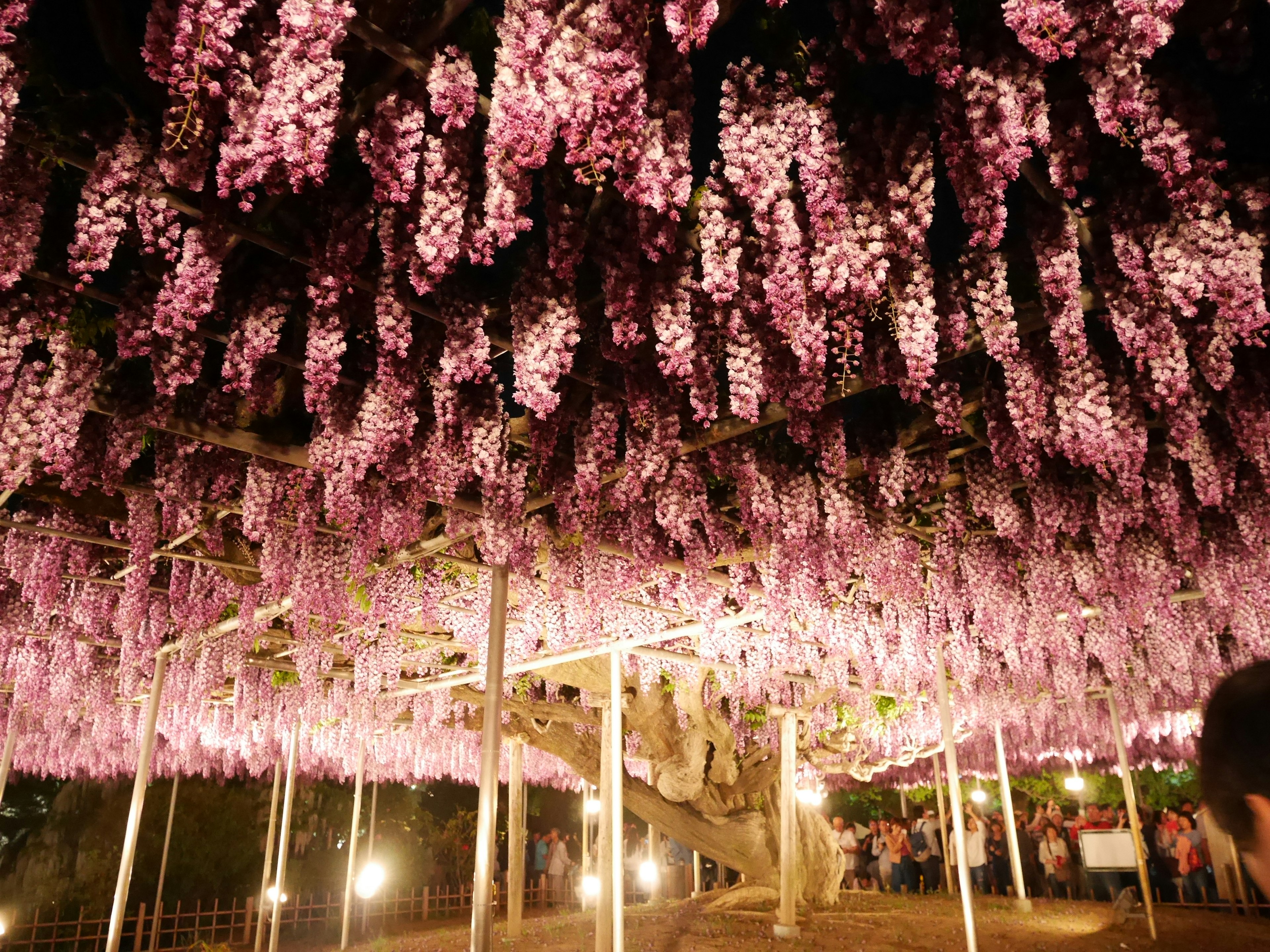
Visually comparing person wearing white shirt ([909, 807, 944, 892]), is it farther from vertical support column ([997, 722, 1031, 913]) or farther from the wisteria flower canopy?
the wisteria flower canopy

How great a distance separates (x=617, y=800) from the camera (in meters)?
6.03

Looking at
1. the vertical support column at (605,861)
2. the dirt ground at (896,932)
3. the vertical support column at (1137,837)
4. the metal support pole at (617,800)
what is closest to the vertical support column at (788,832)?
the dirt ground at (896,932)

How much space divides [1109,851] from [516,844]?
7646 mm

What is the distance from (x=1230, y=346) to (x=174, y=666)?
1073 cm

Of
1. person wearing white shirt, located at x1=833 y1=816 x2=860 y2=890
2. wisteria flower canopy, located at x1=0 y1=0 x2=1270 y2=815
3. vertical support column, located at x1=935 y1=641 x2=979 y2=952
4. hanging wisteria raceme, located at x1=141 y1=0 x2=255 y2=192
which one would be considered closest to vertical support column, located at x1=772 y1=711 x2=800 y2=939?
vertical support column, located at x1=935 y1=641 x2=979 y2=952

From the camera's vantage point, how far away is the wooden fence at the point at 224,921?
11914 millimetres

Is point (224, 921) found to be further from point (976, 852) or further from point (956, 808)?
point (956, 808)

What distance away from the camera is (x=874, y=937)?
911cm

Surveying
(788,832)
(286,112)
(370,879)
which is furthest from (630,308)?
(370,879)

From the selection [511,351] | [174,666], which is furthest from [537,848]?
[511,351]

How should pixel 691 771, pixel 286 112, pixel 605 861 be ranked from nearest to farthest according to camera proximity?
pixel 286 112 < pixel 605 861 < pixel 691 771

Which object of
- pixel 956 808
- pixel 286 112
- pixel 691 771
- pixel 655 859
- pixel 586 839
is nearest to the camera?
pixel 286 112

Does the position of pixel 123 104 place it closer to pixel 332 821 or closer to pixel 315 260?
pixel 315 260

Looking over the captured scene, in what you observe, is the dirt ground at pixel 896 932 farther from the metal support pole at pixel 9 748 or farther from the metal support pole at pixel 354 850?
the metal support pole at pixel 9 748
